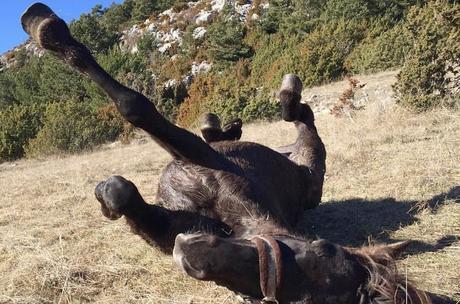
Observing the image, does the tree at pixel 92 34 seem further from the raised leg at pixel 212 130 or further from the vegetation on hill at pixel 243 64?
the raised leg at pixel 212 130

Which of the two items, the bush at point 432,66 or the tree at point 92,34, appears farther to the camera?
the tree at point 92,34

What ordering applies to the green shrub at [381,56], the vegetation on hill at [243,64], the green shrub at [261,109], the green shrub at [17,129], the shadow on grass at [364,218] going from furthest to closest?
the green shrub at [17,129], the green shrub at [381,56], the green shrub at [261,109], the vegetation on hill at [243,64], the shadow on grass at [364,218]

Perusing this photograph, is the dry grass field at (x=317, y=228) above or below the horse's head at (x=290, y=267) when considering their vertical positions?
below

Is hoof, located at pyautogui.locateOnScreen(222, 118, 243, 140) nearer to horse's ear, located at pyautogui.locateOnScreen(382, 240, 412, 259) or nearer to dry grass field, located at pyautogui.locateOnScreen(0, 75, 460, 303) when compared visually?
dry grass field, located at pyautogui.locateOnScreen(0, 75, 460, 303)

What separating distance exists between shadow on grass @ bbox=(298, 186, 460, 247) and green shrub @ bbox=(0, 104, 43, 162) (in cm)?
1869

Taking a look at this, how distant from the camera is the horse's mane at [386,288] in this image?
5.61ft

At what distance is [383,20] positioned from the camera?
93.2 feet

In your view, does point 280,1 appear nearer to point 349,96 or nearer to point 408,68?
point 349,96

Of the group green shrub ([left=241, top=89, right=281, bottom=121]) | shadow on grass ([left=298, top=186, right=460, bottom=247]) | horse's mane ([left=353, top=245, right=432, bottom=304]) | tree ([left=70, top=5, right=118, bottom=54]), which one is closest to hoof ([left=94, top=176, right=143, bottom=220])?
horse's mane ([left=353, top=245, right=432, bottom=304])

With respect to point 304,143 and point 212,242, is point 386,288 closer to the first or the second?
point 212,242

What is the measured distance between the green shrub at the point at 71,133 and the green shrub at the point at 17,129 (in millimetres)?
1682

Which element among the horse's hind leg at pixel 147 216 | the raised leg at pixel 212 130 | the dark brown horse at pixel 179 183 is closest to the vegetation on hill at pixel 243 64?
the raised leg at pixel 212 130

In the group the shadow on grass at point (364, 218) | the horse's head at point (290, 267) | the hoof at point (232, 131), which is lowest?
the shadow on grass at point (364, 218)

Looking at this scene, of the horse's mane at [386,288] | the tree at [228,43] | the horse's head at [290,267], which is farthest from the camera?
the tree at [228,43]
